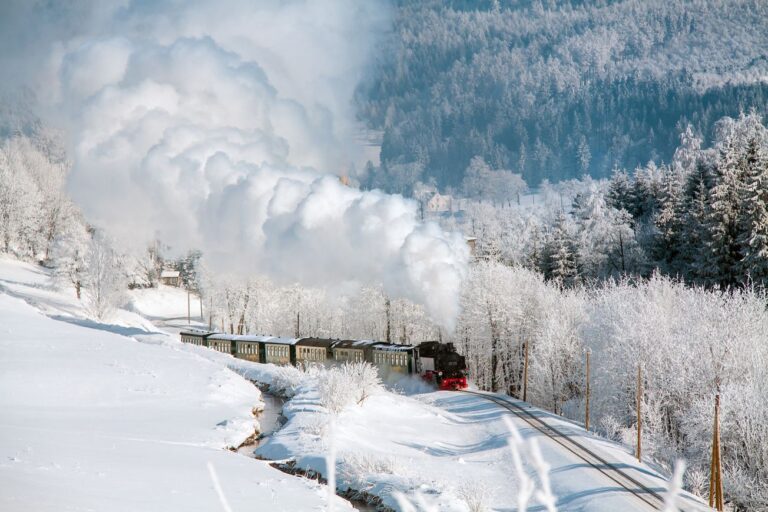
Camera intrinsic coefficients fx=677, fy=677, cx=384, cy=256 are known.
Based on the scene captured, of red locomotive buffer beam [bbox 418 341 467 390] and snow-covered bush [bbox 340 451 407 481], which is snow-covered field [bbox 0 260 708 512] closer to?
snow-covered bush [bbox 340 451 407 481]

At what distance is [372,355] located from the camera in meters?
49.9

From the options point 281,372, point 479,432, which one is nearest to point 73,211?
point 281,372

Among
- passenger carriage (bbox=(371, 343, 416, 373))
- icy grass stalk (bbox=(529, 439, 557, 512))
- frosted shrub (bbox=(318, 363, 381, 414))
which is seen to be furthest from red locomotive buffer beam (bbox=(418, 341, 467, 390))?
icy grass stalk (bbox=(529, 439, 557, 512))

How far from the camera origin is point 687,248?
208 feet

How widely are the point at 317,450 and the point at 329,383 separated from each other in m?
8.21

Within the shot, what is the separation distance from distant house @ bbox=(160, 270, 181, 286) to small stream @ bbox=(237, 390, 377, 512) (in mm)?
88909

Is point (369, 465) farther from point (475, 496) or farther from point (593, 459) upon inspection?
point (593, 459)

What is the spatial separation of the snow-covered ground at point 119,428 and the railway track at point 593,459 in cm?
1180

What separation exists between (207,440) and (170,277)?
108 metres

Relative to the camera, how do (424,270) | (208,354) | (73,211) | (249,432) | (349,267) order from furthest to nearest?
1. (73,211)
2. (208,354)
3. (349,267)
4. (424,270)
5. (249,432)

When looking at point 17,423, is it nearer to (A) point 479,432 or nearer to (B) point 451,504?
(B) point 451,504

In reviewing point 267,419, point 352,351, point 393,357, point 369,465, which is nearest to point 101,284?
point 352,351

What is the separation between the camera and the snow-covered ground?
1997cm

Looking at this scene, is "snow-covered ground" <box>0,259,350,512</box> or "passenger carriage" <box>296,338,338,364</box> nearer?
"snow-covered ground" <box>0,259,350,512</box>
